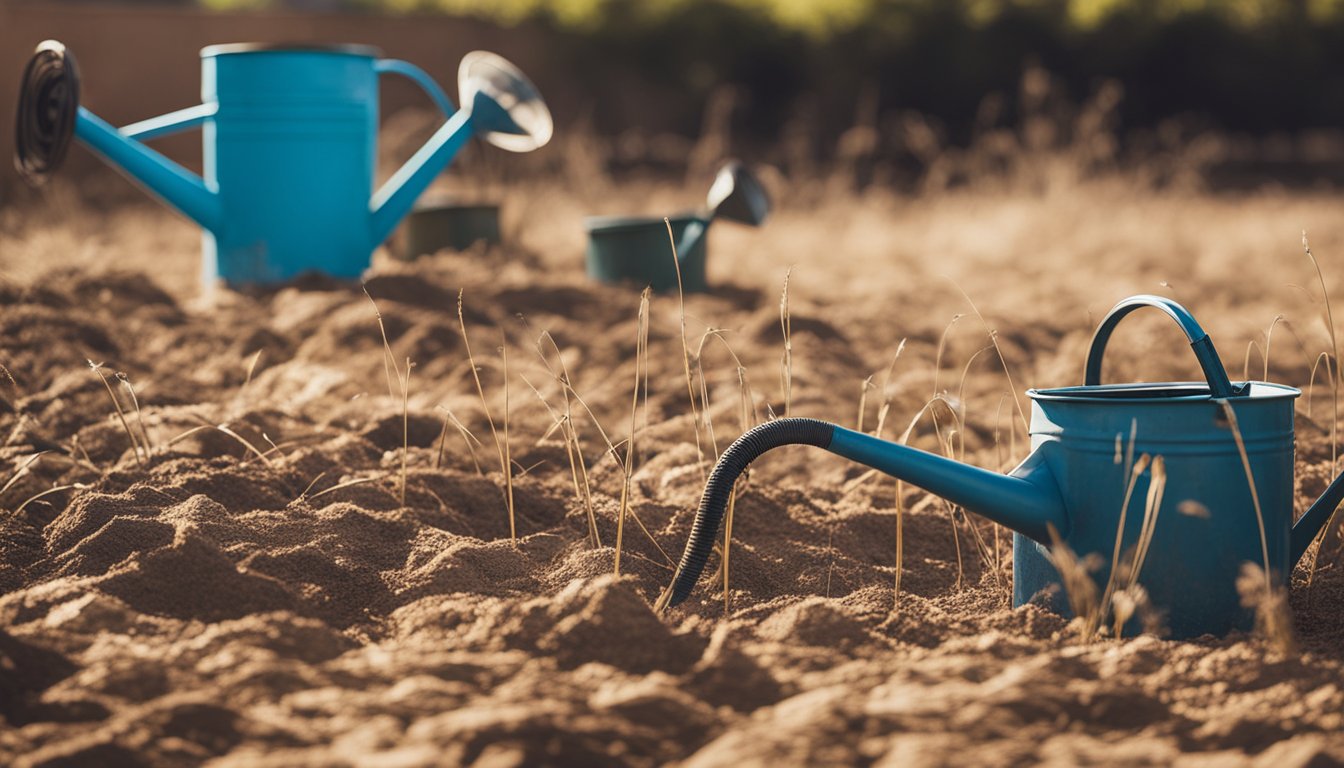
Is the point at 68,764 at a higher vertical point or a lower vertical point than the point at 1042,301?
lower

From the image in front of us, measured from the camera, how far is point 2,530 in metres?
2.08

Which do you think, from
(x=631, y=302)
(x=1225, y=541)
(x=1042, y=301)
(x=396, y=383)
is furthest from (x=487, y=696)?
(x=1042, y=301)

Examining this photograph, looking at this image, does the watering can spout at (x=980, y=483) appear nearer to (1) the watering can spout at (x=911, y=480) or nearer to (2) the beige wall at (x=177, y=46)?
(1) the watering can spout at (x=911, y=480)

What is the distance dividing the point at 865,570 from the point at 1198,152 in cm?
683

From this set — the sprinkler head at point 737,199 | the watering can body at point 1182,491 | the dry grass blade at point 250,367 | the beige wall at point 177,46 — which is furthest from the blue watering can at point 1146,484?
the beige wall at point 177,46

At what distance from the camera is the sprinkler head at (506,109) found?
4.14 metres

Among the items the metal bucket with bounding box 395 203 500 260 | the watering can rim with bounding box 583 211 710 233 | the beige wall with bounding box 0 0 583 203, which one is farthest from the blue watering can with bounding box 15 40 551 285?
the beige wall with bounding box 0 0 583 203

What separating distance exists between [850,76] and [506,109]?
4.57 metres

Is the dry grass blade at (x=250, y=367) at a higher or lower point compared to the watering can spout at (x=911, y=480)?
higher

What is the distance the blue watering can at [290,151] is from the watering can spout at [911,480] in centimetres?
236

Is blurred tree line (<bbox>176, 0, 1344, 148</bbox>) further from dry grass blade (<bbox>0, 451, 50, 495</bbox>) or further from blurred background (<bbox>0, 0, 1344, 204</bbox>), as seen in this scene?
dry grass blade (<bbox>0, 451, 50, 495</bbox>)

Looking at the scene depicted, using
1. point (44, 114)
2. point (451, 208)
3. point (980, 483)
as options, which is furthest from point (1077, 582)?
point (451, 208)

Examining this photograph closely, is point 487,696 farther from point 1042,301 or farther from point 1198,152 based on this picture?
point 1198,152

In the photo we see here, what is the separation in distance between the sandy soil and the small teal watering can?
165 millimetres
